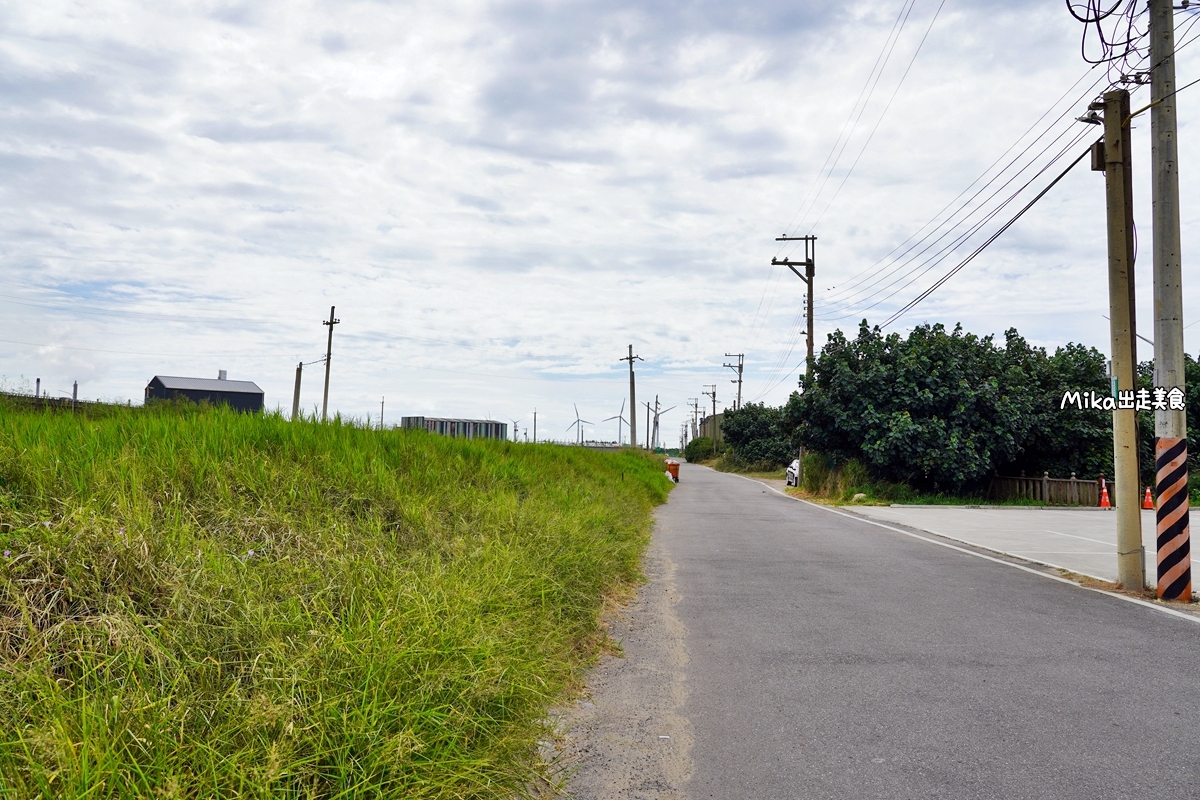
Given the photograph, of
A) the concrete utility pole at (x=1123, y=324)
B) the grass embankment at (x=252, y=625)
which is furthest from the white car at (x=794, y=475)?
the grass embankment at (x=252, y=625)

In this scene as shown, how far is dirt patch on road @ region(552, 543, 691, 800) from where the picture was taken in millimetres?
3926

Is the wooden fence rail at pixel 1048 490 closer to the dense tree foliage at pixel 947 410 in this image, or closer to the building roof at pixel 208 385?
the dense tree foliage at pixel 947 410

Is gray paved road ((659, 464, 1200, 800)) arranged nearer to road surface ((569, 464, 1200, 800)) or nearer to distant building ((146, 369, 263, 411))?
road surface ((569, 464, 1200, 800))

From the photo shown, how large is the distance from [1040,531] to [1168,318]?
9.51m

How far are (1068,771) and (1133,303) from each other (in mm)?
7620

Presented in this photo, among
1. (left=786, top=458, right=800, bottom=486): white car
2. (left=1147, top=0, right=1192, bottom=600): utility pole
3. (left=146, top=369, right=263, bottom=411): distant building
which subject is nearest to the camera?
(left=1147, top=0, right=1192, bottom=600): utility pole

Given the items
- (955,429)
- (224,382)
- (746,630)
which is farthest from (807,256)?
(224,382)

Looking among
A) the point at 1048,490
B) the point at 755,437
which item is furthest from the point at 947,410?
the point at 755,437

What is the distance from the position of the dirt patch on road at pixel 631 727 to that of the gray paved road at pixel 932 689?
0.39 feet

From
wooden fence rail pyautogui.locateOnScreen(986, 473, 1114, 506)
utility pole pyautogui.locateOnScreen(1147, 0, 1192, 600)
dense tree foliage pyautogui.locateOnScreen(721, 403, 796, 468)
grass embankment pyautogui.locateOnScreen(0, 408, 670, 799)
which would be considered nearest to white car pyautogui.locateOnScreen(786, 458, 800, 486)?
wooden fence rail pyautogui.locateOnScreen(986, 473, 1114, 506)

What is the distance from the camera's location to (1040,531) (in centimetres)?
1747

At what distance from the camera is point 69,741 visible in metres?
2.79

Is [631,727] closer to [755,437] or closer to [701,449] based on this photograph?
[755,437]

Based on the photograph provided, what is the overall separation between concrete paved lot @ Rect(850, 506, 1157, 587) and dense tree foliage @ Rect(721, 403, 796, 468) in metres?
Result: 38.5
